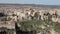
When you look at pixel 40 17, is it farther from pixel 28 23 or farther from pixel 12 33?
pixel 12 33

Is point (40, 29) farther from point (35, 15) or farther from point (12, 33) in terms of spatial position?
point (35, 15)

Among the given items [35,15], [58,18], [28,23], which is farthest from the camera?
[35,15]

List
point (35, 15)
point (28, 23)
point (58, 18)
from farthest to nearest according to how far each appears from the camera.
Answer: point (35, 15)
point (58, 18)
point (28, 23)

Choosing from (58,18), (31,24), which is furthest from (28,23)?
(58,18)

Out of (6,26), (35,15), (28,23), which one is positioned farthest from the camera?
(35,15)

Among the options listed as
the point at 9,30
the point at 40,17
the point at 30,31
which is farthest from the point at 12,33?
the point at 40,17

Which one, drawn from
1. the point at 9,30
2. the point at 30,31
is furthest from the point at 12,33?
the point at 30,31

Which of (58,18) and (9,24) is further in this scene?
(58,18)

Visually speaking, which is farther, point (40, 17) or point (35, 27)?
point (40, 17)

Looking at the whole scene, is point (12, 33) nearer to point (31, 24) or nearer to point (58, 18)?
point (31, 24)
